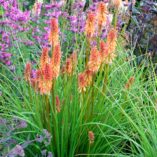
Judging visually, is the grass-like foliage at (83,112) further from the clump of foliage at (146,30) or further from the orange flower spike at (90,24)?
the clump of foliage at (146,30)

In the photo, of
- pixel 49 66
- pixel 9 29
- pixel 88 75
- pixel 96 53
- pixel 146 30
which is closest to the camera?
pixel 49 66

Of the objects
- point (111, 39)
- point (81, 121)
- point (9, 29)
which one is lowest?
point (81, 121)

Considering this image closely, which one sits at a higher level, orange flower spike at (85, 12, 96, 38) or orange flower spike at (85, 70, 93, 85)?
orange flower spike at (85, 12, 96, 38)

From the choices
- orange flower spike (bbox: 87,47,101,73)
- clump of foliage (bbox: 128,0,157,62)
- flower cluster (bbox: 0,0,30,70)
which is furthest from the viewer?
clump of foliage (bbox: 128,0,157,62)

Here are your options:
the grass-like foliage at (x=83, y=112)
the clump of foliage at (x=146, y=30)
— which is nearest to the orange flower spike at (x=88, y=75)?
the grass-like foliage at (x=83, y=112)

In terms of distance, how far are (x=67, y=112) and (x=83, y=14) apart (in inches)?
77.5

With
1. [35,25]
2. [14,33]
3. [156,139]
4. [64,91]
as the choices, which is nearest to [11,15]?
[14,33]

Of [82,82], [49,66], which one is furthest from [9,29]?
[49,66]

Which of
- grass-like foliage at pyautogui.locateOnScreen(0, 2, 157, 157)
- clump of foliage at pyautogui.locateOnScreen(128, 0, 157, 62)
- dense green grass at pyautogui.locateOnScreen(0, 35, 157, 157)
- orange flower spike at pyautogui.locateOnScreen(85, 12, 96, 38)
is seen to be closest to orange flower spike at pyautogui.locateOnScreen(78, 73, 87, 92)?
grass-like foliage at pyautogui.locateOnScreen(0, 2, 157, 157)

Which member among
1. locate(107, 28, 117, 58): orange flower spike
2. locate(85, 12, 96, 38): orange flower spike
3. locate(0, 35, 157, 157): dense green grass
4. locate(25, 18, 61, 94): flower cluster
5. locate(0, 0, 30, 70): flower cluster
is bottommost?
locate(0, 35, 157, 157): dense green grass

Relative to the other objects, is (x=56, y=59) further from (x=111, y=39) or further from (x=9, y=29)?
(x=9, y=29)

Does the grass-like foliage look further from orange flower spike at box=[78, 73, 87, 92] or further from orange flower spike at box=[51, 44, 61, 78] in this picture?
orange flower spike at box=[51, 44, 61, 78]

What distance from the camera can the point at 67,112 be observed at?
8.93 feet

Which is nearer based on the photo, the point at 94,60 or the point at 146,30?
the point at 94,60
